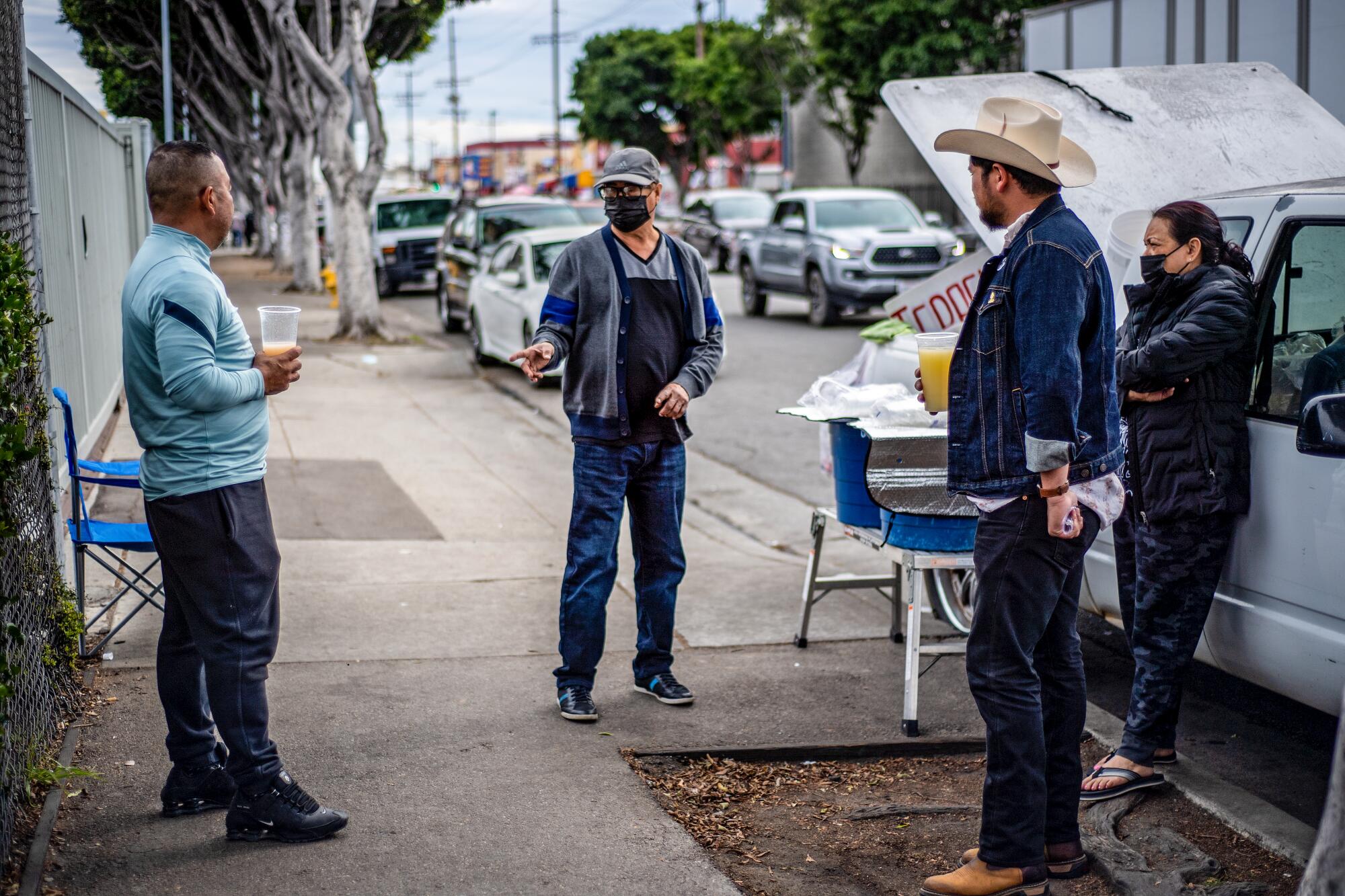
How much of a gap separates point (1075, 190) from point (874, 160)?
47.1 metres

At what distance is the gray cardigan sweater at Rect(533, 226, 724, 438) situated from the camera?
4.93 metres

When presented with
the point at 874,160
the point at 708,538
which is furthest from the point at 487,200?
the point at 874,160

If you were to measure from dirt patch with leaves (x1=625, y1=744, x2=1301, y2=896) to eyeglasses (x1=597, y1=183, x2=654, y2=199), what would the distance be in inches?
77.1

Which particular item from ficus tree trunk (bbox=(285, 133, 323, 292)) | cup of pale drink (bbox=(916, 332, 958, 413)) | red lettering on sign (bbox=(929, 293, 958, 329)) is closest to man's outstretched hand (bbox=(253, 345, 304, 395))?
cup of pale drink (bbox=(916, 332, 958, 413))

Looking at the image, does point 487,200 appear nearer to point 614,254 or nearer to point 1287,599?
point 614,254

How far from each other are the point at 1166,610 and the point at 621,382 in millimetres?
1988

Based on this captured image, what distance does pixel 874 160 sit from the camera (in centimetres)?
5116

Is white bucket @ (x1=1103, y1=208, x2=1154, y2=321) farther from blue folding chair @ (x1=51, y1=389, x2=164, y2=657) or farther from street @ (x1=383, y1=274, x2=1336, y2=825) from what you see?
blue folding chair @ (x1=51, y1=389, x2=164, y2=657)

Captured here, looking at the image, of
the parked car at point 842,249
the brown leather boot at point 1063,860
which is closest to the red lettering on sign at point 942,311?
the brown leather boot at point 1063,860

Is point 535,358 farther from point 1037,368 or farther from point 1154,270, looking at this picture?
point 1154,270

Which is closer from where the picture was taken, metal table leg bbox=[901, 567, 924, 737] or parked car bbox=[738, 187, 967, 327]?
metal table leg bbox=[901, 567, 924, 737]

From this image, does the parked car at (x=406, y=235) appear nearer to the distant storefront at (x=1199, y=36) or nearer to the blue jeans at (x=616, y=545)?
the distant storefront at (x=1199, y=36)

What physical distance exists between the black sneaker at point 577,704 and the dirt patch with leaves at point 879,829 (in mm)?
345

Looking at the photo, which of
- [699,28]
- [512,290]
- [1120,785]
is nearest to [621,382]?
[1120,785]
